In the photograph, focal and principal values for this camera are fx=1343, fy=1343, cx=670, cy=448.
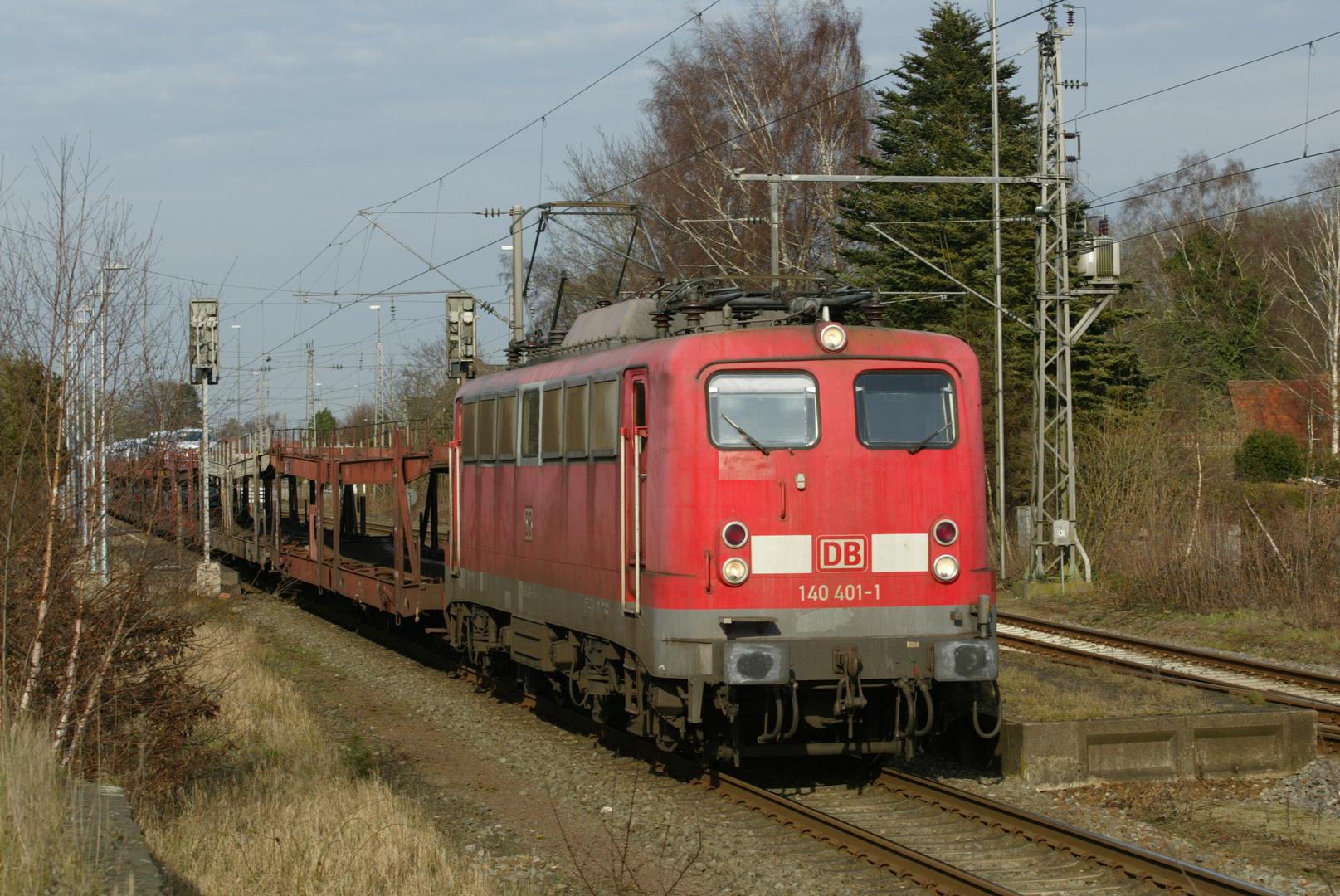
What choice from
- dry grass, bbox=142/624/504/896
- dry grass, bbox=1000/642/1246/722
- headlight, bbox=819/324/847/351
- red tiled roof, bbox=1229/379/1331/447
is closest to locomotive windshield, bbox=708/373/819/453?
headlight, bbox=819/324/847/351

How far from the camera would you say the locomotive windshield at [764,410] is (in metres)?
8.98

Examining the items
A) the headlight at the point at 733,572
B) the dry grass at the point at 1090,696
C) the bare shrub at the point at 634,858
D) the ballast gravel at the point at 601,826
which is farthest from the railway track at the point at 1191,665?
the bare shrub at the point at 634,858

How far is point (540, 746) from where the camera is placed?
11352mm

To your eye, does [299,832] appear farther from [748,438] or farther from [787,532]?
[748,438]

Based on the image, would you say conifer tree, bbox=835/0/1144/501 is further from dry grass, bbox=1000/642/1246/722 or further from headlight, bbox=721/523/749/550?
headlight, bbox=721/523/749/550

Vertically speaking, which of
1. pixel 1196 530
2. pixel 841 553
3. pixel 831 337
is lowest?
pixel 1196 530

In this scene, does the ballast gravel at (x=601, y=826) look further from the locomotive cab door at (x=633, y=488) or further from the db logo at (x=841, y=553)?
the db logo at (x=841, y=553)

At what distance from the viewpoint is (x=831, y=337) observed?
9.13 meters

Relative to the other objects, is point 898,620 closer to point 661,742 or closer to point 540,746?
point 661,742

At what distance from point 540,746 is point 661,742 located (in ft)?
6.19

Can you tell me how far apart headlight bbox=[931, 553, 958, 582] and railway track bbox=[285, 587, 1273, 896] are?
4.58 ft

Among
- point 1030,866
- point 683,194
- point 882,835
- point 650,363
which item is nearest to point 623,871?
point 882,835

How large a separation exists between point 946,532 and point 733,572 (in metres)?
1.52

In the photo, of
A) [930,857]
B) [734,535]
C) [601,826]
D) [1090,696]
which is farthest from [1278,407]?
[930,857]
